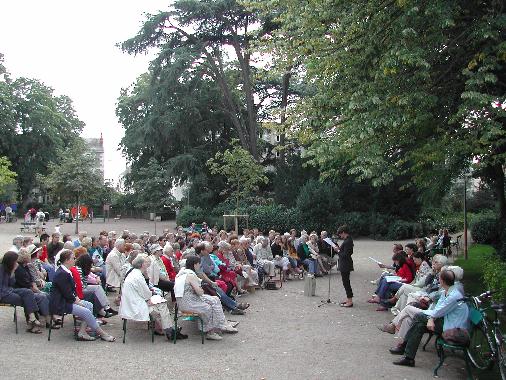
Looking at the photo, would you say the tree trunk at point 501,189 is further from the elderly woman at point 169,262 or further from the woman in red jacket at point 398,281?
the elderly woman at point 169,262

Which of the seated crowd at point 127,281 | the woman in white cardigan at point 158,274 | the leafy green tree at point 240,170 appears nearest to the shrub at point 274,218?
the leafy green tree at point 240,170

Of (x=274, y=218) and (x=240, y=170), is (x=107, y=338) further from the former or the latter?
(x=240, y=170)

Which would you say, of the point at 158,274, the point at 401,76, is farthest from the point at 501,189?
the point at 158,274

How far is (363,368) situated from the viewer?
6.97 metres

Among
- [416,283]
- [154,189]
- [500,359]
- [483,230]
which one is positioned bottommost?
[500,359]

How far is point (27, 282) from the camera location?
8.47 metres

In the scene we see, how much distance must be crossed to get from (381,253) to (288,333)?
49.6ft

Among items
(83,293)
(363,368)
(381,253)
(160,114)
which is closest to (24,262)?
(83,293)

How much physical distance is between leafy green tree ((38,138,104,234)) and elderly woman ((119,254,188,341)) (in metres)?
24.9

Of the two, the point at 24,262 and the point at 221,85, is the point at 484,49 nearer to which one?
the point at 24,262

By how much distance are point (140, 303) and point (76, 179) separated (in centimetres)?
2540

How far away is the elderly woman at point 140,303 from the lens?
26.4 ft

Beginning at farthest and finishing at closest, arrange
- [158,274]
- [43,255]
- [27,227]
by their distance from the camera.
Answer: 1. [27,227]
2. [43,255]
3. [158,274]

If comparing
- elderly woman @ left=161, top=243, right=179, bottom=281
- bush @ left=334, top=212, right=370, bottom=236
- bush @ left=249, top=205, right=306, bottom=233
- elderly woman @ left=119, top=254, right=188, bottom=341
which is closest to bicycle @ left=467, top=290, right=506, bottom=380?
elderly woman @ left=119, top=254, right=188, bottom=341
